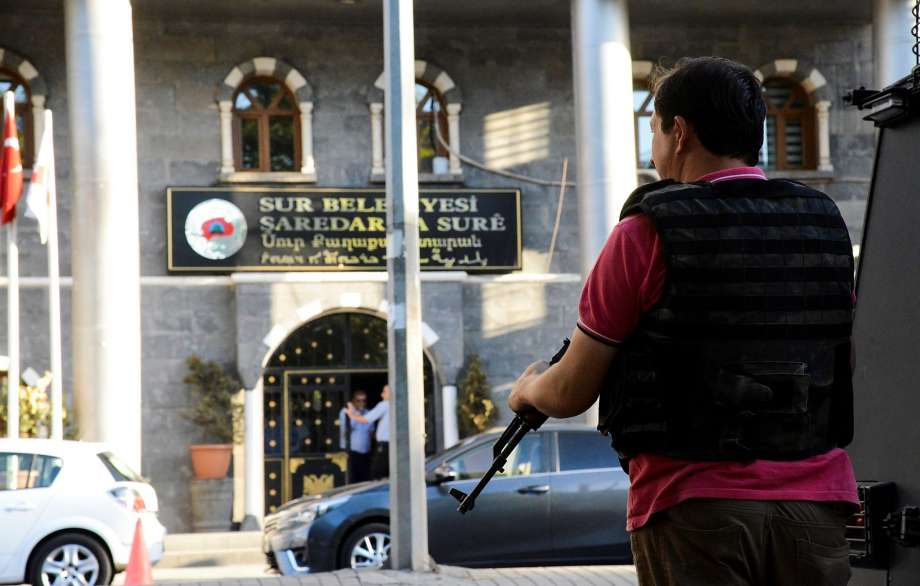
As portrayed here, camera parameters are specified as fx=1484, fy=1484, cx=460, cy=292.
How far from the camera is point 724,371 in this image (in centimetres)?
276

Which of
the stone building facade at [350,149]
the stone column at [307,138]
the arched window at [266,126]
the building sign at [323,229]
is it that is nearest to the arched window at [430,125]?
the stone building facade at [350,149]

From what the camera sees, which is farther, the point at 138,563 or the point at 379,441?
the point at 379,441

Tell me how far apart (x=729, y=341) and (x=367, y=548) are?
10291 mm

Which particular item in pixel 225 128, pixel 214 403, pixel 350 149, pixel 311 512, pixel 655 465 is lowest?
pixel 311 512

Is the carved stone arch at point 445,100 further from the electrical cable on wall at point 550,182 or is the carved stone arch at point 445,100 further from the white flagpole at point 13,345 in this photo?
the white flagpole at point 13,345

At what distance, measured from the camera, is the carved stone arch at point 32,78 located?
20.5m

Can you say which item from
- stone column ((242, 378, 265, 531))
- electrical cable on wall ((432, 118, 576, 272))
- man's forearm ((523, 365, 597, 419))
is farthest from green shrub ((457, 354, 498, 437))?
man's forearm ((523, 365, 597, 419))

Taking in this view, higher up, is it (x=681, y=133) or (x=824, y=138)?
(x=824, y=138)

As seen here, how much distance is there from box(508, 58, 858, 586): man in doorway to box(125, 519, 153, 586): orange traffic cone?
9734 millimetres

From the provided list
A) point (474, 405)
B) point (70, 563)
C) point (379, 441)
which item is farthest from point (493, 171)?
point (70, 563)

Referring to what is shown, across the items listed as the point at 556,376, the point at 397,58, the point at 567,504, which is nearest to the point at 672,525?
the point at 556,376

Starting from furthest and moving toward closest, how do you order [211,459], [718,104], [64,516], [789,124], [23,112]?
[789,124] → [23,112] → [211,459] → [64,516] → [718,104]

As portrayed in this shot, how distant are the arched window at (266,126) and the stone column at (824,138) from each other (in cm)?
780

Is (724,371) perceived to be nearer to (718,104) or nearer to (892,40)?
(718,104)
